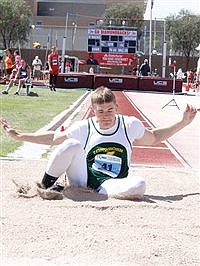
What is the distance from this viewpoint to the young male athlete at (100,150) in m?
6.38

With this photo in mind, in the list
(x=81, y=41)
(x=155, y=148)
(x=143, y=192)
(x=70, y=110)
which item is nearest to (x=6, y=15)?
(x=81, y=41)

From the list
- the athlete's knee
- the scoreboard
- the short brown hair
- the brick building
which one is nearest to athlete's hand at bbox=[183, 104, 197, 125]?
the short brown hair

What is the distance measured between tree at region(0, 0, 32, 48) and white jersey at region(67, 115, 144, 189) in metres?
74.9

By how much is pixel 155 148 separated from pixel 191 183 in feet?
12.6

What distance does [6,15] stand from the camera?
8181 centimetres

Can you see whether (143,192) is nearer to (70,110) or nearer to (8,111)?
(8,111)

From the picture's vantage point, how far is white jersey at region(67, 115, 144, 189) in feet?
21.1

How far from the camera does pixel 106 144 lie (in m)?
6.43

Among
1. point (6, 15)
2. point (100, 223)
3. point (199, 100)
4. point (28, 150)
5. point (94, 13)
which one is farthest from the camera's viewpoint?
point (94, 13)

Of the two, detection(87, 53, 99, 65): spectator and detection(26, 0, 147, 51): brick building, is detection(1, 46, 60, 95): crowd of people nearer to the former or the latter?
detection(87, 53, 99, 65): spectator

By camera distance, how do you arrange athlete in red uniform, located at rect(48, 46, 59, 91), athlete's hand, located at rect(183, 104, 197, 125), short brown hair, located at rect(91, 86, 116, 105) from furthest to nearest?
athlete in red uniform, located at rect(48, 46, 59, 91) → athlete's hand, located at rect(183, 104, 197, 125) → short brown hair, located at rect(91, 86, 116, 105)

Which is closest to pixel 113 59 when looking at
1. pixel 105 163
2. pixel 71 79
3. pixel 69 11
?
pixel 71 79

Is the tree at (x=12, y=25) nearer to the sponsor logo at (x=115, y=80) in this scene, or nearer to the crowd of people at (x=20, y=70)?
the sponsor logo at (x=115, y=80)

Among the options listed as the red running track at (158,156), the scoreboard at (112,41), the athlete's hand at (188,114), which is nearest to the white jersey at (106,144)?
the athlete's hand at (188,114)
